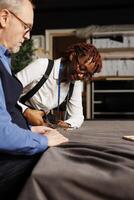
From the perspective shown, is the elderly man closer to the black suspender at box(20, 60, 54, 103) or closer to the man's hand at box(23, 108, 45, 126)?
the man's hand at box(23, 108, 45, 126)

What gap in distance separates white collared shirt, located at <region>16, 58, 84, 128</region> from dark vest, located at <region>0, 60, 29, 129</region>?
86 cm

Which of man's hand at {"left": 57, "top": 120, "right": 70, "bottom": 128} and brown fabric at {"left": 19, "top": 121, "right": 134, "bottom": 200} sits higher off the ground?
brown fabric at {"left": 19, "top": 121, "right": 134, "bottom": 200}

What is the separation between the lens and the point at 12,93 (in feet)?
6.03

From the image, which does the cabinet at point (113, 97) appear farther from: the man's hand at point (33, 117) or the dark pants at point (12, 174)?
the dark pants at point (12, 174)

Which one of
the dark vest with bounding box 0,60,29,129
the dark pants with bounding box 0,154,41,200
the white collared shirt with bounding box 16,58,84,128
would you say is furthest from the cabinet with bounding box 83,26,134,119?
the dark pants with bounding box 0,154,41,200

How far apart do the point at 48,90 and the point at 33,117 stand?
14.8 inches

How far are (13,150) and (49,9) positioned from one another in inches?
257

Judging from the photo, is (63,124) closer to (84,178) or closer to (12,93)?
(12,93)

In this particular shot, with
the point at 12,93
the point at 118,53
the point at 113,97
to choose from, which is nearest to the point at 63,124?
the point at 12,93

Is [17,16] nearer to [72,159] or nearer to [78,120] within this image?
[72,159]

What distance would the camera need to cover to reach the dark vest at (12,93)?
178 cm

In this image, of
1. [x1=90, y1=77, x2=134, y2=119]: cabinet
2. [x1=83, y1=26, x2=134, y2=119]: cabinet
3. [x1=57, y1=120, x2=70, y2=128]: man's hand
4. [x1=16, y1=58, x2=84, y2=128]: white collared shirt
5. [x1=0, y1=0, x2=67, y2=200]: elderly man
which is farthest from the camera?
[x1=90, y1=77, x2=134, y2=119]: cabinet

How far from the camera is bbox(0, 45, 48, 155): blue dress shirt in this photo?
1689 mm

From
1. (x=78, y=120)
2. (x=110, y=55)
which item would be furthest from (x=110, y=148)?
(x=110, y=55)
